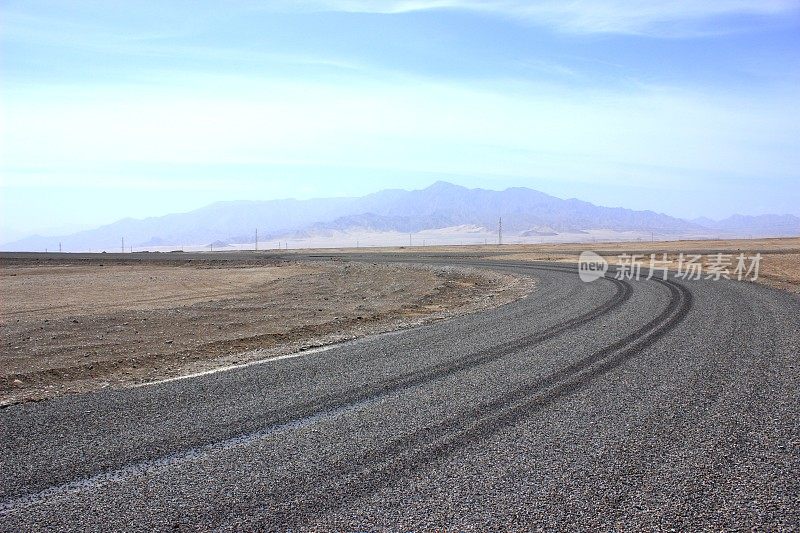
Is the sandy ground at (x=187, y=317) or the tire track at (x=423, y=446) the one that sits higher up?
the tire track at (x=423, y=446)

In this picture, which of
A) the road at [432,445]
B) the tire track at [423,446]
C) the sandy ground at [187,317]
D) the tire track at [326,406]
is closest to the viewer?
the road at [432,445]

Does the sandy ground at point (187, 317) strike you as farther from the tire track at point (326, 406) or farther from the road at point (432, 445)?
the tire track at point (326, 406)

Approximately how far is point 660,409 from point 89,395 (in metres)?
7.68

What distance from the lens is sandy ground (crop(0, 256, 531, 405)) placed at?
445 inches

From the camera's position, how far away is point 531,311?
17.3 m

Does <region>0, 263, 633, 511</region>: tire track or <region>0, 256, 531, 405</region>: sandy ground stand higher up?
<region>0, 263, 633, 511</region>: tire track

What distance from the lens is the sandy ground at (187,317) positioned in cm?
1131

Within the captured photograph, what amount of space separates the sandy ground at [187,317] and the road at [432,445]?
1905mm

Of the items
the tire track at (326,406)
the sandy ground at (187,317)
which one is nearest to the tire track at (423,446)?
the tire track at (326,406)

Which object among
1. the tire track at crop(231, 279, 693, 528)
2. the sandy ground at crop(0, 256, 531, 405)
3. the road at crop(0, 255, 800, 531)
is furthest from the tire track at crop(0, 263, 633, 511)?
the sandy ground at crop(0, 256, 531, 405)

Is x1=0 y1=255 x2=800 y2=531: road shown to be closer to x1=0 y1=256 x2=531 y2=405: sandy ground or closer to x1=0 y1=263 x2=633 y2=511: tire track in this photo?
x1=0 y1=263 x2=633 y2=511: tire track

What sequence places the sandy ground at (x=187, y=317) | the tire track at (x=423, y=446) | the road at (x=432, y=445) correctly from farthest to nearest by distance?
1. the sandy ground at (x=187, y=317)
2. the tire track at (x=423, y=446)
3. the road at (x=432, y=445)

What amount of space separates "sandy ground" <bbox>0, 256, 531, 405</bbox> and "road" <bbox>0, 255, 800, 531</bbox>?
6.25 ft

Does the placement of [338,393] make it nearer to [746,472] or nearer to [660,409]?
[660,409]
